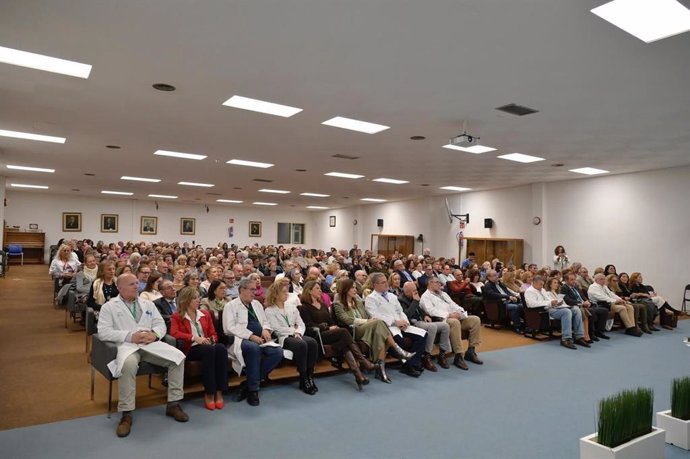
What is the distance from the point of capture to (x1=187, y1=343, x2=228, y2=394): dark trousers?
3846mm

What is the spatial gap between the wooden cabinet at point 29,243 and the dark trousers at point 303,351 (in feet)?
56.1

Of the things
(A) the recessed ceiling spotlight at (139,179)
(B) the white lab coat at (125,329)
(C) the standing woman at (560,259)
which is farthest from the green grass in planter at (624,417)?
(A) the recessed ceiling spotlight at (139,179)

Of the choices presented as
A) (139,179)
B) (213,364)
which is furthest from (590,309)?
(139,179)

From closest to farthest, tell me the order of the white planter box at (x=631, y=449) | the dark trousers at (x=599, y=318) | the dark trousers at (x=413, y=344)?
the white planter box at (x=631, y=449), the dark trousers at (x=413, y=344), the dark trousers at (x=599, y=318)

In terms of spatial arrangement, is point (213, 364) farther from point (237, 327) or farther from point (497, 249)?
point (497, 249)

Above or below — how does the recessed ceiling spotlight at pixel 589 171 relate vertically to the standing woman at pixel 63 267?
above

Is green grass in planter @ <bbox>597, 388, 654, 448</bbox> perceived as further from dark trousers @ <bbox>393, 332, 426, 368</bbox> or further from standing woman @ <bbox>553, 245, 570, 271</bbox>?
standing woman @ <bbox>553, 245, 570, 271</bbox>

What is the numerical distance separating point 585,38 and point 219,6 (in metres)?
2.86

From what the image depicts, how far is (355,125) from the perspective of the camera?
6410 millimetres

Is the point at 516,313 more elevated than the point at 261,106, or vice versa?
the point at 261,106

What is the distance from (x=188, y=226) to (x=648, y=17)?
2071cm

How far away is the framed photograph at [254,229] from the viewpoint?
23.0 meters

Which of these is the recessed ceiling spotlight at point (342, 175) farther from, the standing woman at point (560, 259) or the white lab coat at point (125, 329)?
the white lab coat at point (125, 329)

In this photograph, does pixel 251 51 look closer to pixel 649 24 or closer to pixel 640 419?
pixel 649 24
